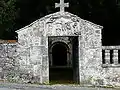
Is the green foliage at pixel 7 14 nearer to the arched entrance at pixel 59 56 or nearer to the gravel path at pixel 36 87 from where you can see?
the arched entrance at pixel 59 56

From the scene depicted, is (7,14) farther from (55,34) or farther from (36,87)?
(36,87)

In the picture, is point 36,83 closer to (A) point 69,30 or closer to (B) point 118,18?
(A) point 69,30

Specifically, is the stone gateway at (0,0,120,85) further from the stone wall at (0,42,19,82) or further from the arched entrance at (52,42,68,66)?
the arched entrance at (52,42,68,66)

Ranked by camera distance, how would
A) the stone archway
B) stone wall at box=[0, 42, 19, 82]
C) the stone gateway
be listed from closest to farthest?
the stone gateway, stone wall at box=[0, 42, 19, 82], the stone archway

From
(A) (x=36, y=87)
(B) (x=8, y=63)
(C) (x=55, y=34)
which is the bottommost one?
(A) (x=36, y=87)

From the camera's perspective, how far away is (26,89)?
15.0 m

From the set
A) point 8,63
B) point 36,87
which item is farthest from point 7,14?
point 36,87

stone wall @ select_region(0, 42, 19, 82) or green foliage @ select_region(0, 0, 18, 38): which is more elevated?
green foliage @ select_region(0, 0, 18, 38)

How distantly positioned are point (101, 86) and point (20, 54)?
4115 mm

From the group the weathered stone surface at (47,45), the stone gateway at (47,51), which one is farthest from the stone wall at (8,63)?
the weathered stone surface at (47,45)

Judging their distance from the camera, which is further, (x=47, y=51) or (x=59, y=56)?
(x=59, y=56)

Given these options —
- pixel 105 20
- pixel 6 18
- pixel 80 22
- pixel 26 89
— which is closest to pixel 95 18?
pixel 105 20

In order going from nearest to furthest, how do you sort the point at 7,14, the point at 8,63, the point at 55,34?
the point at 55,34, the point at 8,63, the point at 7,14

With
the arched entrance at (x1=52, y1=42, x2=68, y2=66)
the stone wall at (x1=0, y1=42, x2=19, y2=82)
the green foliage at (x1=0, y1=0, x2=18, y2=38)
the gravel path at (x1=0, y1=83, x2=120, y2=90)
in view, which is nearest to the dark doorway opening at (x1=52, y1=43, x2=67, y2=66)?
the arched entrance at (x1=52, y1=42, x2=68, y2=66)
